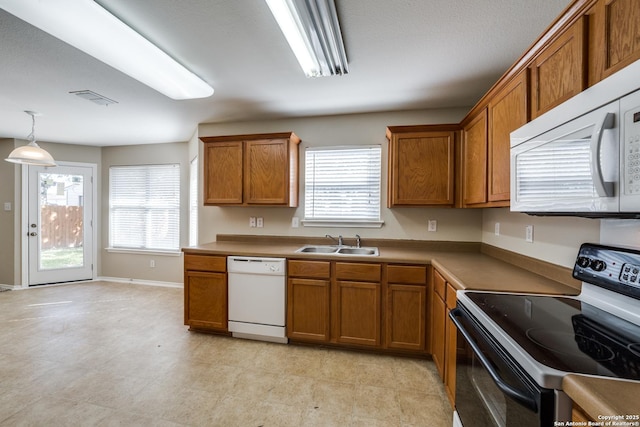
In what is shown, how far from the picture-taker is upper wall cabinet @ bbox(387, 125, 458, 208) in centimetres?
255

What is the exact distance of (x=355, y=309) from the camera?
2.42 m

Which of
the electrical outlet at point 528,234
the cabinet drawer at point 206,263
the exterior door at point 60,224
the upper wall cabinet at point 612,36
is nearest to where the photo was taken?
the upper wall cabinet at point 612,36

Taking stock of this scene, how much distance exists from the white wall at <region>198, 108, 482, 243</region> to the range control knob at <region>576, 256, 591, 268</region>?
4.87ft

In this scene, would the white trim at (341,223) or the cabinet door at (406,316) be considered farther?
the white trim at (341,223)

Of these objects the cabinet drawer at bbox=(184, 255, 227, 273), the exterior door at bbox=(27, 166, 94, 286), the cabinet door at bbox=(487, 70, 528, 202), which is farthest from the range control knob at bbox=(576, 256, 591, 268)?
the exterior door at bbox=(27, 166, 94, 286)

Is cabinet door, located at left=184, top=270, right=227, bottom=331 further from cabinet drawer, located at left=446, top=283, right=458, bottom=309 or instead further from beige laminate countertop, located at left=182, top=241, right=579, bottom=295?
cabinet drawer, located at left=446, top=283, right=458, bottom=309

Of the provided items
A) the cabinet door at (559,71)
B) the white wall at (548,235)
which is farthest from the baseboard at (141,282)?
the cabinet door at (559,71)

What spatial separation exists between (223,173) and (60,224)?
12.2 ft

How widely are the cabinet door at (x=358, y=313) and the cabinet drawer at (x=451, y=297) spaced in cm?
67

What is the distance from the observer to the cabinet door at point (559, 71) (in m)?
1.10

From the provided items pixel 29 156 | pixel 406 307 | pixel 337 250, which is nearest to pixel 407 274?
pixel 406 307

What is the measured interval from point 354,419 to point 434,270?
1249 millimetres

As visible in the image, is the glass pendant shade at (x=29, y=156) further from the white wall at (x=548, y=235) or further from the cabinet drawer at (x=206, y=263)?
the white wall at (x=548, y=235)

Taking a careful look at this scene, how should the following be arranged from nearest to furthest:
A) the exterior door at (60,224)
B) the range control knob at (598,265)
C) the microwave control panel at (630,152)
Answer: the microwave control panel at (630,152) → the range control knob at (598,265) → the exterior door at (60,224)
